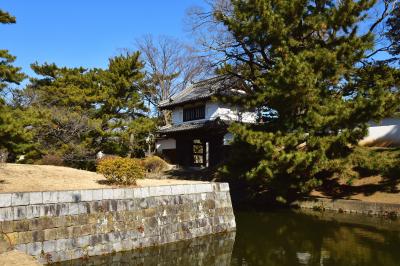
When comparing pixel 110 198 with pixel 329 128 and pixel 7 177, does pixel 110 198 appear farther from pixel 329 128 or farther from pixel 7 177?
pixel 329 128

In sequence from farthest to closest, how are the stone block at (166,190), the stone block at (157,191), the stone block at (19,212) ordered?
the stone block at (166,190)
the stone block at (157,191)
the stone block at (19,212)

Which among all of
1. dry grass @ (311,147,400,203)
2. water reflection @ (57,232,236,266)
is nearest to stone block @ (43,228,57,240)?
water reflection @ (57,232,236,266)

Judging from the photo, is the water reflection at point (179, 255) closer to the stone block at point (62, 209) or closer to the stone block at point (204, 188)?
the stone block at point (62, 209)

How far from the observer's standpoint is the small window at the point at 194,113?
26931 mm

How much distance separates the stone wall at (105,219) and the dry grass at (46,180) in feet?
5.01

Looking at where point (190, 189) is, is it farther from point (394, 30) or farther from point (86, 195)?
point (394, 30)

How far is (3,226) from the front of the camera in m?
7.46

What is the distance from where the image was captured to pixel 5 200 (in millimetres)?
7559

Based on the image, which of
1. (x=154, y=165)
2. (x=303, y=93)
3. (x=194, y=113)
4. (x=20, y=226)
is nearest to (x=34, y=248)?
(x=20, y=226)

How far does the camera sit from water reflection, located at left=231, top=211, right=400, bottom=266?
9.05 m

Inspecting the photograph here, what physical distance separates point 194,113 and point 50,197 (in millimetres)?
19982

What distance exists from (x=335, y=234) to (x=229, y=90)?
1176cm

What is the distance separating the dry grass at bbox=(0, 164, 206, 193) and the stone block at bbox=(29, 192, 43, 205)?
3346 mm

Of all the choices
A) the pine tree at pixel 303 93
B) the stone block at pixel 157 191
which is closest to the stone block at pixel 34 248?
the stone block at pixel 157 191
